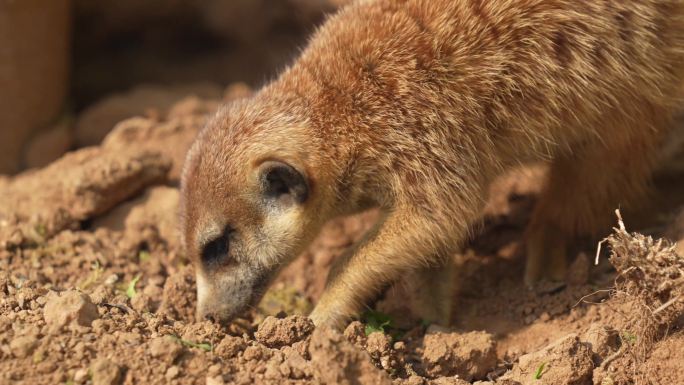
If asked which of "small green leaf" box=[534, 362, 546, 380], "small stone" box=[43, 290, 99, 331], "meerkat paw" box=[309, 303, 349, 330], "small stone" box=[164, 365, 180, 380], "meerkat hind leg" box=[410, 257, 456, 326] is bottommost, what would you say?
"small green leaf" box=[534, 362, 546, 380]

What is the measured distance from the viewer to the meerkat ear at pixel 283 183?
154 inches

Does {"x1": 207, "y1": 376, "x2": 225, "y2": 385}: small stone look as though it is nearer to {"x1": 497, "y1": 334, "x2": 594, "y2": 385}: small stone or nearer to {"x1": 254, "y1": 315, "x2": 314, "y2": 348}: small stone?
{"x1": 254, "y1": 315, "x2": 314, "y2": 348}: small stone

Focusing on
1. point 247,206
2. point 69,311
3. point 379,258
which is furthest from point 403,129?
point 69,311

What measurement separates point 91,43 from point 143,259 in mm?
3913

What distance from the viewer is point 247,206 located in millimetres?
4004

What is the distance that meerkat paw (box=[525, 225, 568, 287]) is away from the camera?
Answer: 4.70 metres

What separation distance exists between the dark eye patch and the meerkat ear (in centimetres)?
28

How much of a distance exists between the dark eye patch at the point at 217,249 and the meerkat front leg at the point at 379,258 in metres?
0.52

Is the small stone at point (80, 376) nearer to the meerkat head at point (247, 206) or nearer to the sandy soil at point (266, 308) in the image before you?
the sandy soil at point (266, 308)

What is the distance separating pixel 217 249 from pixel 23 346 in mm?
1218

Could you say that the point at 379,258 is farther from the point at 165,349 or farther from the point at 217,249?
the point at 165,349

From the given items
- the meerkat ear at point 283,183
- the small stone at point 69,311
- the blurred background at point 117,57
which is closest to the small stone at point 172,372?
the small stone at point 69,311

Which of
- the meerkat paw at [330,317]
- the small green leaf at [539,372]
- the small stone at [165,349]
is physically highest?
the small stone at [165,349]

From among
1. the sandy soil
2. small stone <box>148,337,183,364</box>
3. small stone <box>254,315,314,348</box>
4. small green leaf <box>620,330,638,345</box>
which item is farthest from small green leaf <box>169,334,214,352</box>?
small green leaf <box>620,330,638,345</box>
